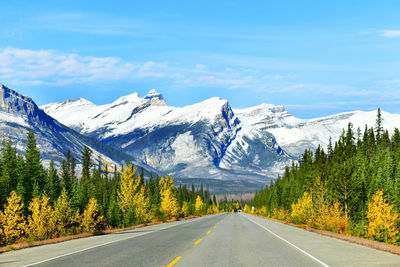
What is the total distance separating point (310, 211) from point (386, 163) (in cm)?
4290

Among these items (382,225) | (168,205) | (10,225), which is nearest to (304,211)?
(382,225)

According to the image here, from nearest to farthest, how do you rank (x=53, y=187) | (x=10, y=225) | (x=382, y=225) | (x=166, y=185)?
1. (x=10, y=225)
2. (x=382, y=225)
3. (x=53, y=187)
4. (x=166, y=185)

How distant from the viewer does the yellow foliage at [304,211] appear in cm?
4902

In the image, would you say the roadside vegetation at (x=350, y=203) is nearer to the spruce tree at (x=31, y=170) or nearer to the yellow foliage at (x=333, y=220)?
the yellow foliage at (x=333, y=220)

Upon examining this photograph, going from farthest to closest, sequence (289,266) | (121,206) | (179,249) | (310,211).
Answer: (121,206) → (310,211) → (179,249) → (289,266)

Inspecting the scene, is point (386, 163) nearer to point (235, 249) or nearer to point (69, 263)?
point (235, 249)

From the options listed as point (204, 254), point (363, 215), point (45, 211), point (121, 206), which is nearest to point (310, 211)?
point (363, 215)

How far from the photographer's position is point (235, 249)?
63.7 ft

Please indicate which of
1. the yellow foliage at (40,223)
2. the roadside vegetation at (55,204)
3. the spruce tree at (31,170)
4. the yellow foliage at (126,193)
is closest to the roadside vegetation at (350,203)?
the roadside vegetation at (55,204)

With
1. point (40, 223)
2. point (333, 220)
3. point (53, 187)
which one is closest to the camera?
point (40, 223)

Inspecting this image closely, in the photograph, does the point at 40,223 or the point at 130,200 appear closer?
the point at 40,223

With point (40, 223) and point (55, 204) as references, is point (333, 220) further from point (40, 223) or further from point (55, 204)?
point (40, 223)

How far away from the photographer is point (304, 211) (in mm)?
52500

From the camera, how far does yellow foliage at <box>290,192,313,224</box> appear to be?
161ft
